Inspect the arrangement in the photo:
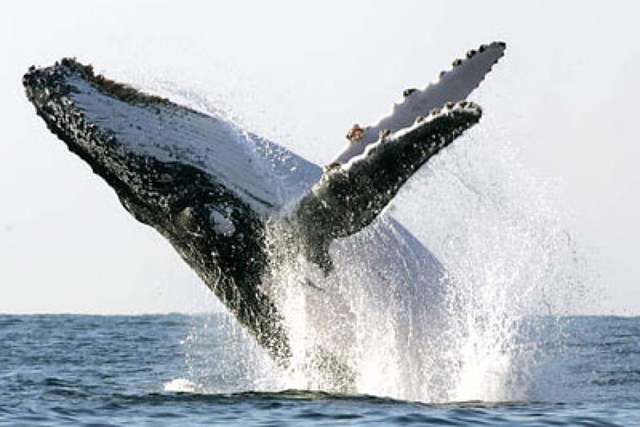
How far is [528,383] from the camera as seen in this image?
13125mm

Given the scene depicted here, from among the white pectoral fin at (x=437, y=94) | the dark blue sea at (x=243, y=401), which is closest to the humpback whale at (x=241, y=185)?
the white pectoral fin at (x=437, y=94)

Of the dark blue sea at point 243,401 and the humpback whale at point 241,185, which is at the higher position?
the humpback whale at point 241,185

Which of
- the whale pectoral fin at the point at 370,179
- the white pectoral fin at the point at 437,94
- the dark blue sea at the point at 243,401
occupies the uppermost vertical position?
the white pectoral fin at the point at 437,94

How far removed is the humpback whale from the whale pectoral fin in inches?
0.4

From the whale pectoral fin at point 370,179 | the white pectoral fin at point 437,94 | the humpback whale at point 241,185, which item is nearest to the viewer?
the whale pectoral fin at point 370,179

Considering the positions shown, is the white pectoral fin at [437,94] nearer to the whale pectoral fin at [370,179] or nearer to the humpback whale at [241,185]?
the humpback whale at [241,185]

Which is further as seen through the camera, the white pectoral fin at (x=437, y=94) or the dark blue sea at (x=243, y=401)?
the white pectoral fin at (x=437, y=94)

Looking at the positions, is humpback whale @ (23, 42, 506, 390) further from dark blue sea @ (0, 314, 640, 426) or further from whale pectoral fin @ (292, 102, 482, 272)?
dark blue sea @ (0, 314, 640, 426)

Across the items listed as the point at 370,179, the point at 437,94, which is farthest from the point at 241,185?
the point at 437,94

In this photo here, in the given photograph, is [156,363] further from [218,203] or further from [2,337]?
[2,337]

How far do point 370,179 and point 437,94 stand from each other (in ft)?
4.59

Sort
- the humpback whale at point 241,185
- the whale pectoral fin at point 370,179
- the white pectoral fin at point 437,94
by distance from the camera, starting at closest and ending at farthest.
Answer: the whale pectoral fin at point 370,179 < the humpback whale at point 241,185 < the white pectoral fin at point 437,94

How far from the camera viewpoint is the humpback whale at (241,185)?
1062 centimetres

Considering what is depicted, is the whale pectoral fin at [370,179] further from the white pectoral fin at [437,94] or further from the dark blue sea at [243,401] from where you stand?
the dark blue sea at [243,401]
